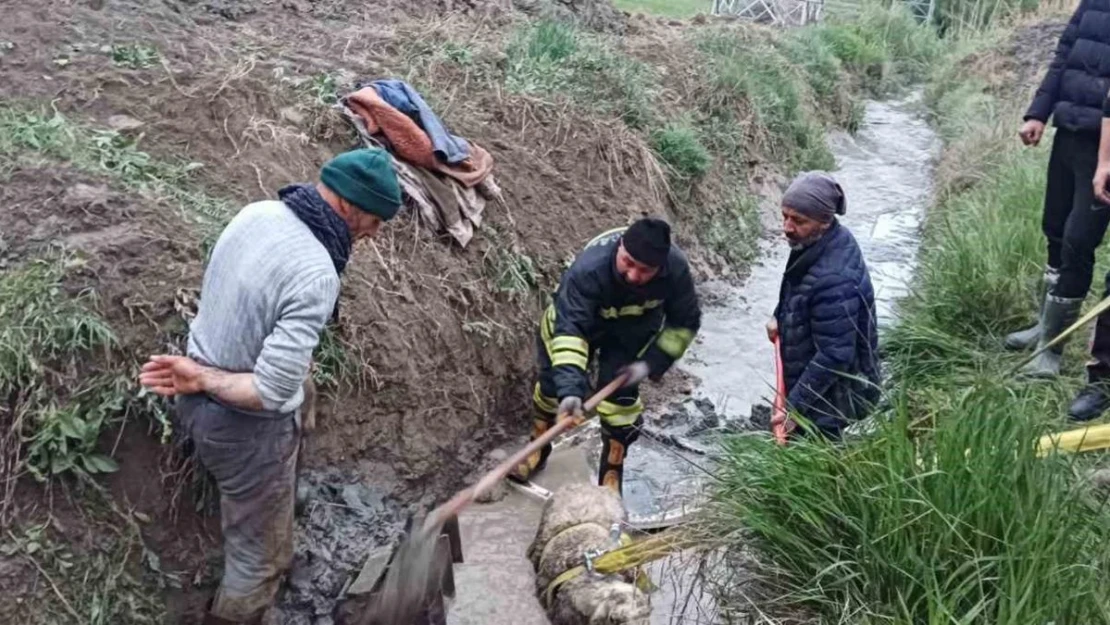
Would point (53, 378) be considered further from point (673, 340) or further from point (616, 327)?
A: point (673, 340)

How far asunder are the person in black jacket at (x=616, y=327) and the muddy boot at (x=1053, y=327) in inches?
72.1

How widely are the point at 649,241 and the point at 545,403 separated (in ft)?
4.51

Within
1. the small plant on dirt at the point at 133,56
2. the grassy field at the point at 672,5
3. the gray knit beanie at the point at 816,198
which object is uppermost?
the small plant on dirt at the point at 133,56

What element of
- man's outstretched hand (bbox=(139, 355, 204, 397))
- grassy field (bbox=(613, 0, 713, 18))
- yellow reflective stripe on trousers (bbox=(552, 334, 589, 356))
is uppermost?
man's outstretched hand (bbox=(139, 355, 204, 397))

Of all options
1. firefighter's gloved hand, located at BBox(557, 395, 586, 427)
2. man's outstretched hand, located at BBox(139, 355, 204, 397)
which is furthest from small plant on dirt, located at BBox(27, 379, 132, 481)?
firefighter's gloved hand, located at BBox(557, 395, 586, 427)

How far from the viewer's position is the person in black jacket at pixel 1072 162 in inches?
203

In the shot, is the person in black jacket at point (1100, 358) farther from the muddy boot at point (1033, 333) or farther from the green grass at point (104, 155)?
the green grass at point (104, 155)

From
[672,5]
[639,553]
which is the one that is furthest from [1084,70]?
[672,5]

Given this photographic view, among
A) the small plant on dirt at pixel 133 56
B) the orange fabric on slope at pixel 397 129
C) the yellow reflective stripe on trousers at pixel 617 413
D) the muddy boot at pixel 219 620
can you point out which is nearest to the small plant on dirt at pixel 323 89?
the orange fabric on slope at pixel 397 129

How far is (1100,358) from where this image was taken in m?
4.94

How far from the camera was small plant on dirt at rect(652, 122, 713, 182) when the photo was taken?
913cm

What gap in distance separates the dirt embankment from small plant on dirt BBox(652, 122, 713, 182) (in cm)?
127

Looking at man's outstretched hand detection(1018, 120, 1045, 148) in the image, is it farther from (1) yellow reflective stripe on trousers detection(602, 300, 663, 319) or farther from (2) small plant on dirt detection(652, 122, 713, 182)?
(2) small plant on dirt detection(652, 122, 713, 182)

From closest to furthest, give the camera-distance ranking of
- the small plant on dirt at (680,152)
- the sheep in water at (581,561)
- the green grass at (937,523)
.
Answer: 1. the green grass at (937,523)
2. the sheep in water at (581,561)
3. the small plant on dirt at (680,152)
